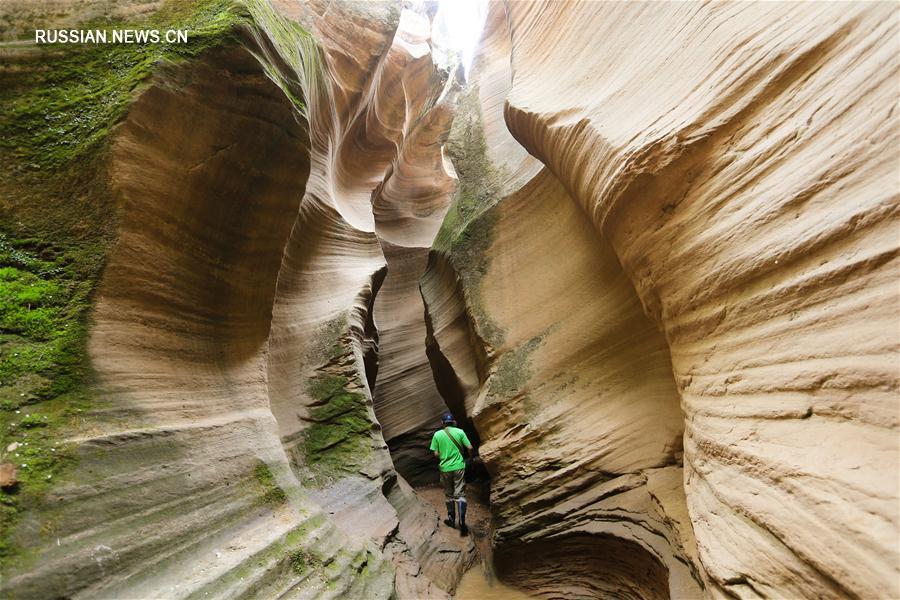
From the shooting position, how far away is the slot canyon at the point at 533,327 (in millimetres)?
2457

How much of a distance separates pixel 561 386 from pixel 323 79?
5.28m

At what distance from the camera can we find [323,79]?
6.81 metres

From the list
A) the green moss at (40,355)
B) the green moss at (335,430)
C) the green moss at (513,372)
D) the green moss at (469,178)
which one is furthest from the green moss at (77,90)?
the green moss at (469,178)

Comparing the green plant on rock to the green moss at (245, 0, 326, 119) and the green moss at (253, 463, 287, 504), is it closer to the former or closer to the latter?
the green moss at (253, 463, 287, 504)

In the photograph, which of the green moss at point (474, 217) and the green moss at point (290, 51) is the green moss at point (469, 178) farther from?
the green moss at point (290, 51)

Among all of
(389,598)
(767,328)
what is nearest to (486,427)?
(389,598)

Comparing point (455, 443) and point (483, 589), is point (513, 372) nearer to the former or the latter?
point (455, 443)

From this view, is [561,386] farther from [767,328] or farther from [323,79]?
[323,79]

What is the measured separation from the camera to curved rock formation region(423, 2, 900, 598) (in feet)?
7.36

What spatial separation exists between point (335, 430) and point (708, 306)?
17.1 ft

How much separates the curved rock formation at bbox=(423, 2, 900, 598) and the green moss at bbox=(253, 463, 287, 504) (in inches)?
127

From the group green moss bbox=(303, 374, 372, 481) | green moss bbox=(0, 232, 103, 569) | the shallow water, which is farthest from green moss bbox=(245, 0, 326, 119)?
the shallow water

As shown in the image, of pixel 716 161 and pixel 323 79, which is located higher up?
pixel 323 79

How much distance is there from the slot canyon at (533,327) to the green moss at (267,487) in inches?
1.2
